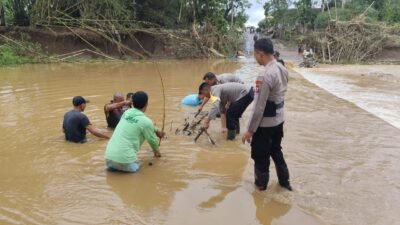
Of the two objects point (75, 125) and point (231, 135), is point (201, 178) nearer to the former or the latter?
point (231, 135)

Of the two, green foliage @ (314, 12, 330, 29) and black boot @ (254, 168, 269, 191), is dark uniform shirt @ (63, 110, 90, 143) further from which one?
green foliage @ (314, 12, 330, 29)

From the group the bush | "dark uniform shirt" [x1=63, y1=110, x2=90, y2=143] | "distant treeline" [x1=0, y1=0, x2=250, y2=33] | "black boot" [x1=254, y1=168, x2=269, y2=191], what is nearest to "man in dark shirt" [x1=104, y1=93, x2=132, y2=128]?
"dark uniform shirt" [x1=63, y1=110, x2=90, y2=143]

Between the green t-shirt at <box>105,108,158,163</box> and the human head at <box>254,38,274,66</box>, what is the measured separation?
1599mm

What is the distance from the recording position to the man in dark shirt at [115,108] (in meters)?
7.46

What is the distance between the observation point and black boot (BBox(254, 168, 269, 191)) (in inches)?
192

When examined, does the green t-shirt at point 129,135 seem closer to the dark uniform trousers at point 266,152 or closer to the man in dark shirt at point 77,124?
the dark uniform trousers at point 266,152

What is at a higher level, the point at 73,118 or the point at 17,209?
the point at 73,118

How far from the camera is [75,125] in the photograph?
Answer: 6789mm

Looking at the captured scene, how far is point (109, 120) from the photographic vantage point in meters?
7.89

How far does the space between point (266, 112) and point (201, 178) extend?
1.35m

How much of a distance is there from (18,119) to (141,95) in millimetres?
4800

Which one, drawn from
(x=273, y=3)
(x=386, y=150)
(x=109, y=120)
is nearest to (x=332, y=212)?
(x=386, y=150)

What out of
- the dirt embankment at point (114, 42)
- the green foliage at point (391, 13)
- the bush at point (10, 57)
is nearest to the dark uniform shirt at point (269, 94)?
the bush at point (10, 57)

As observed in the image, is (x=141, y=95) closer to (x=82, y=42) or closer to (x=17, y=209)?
(x=17, y=209)
